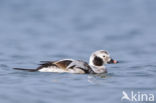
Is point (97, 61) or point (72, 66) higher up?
point (97, 61)

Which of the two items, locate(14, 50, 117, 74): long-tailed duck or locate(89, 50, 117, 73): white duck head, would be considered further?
locate(89, 50, 117, 73): white duck head

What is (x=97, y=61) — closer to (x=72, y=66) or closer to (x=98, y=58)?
(x=98, y=58)

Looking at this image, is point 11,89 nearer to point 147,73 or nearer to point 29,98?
point 29,98

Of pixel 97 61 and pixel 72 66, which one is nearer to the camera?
pixel 72 66

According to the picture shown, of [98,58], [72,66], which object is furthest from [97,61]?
[72,66]

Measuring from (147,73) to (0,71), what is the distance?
3.07 metres

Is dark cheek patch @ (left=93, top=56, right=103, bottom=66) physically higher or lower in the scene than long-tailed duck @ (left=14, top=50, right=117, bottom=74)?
higher

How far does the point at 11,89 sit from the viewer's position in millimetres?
9750

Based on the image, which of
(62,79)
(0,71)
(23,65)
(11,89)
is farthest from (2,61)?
(11,89)

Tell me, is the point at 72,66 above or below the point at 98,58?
below

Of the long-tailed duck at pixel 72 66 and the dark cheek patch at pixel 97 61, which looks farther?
the dark cheek patch at pixel 97 61

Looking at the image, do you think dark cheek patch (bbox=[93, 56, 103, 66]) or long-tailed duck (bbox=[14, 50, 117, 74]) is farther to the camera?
dark cheek patch (bbox=[93, 56, 103, 66])

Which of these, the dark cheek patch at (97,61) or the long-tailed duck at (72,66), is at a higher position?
the dark cheek patch at (97,61)

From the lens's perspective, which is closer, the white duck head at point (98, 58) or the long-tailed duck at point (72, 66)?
the long-tailed duck at point (72, 66)
